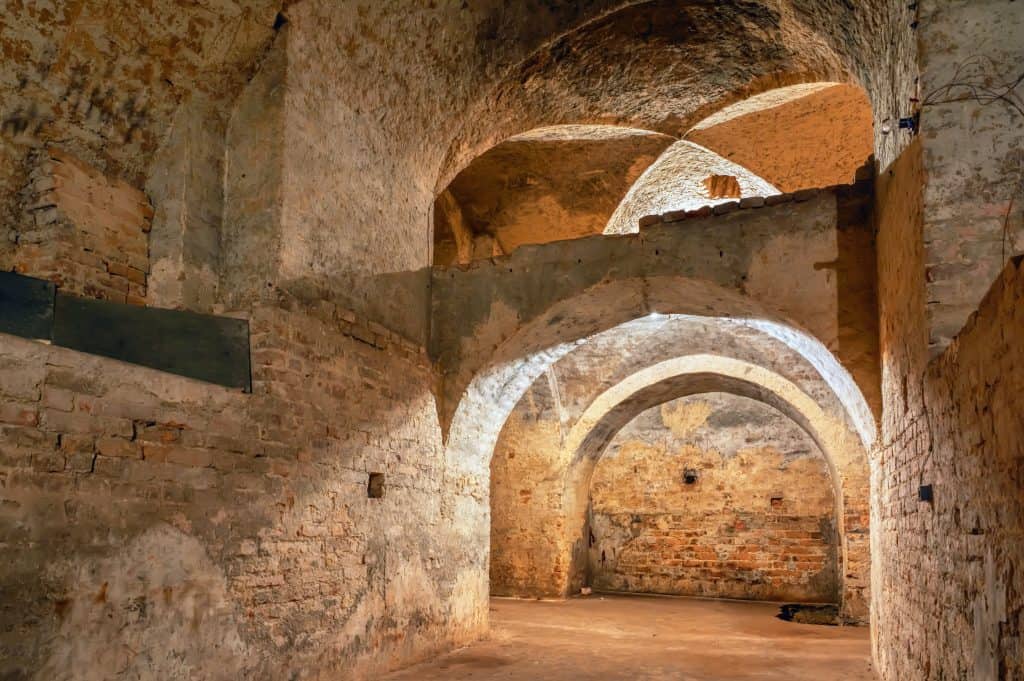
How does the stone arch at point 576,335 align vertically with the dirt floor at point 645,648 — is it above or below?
above

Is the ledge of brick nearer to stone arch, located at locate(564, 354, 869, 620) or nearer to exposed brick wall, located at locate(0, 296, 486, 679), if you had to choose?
exposed brick wall, located at locate(0, 296, 486, 679)

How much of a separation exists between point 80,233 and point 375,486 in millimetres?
2402

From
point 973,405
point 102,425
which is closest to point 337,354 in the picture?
point 102,425

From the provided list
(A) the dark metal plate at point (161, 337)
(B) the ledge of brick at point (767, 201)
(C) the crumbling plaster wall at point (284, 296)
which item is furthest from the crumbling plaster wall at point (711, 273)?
(A) the dark metal plate at point (161, 337)

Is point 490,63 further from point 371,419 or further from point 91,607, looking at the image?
point 91,607

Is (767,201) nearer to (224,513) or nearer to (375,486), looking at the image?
(375,486)

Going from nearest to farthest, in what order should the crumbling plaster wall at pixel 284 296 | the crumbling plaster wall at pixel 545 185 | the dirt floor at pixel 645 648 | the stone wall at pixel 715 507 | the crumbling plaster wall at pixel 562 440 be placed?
the crumbling plaster wall at pixel 284 296 → the dirt floor at pixel 645 648 → the crumbling plaster wall at pixel 545 185 → the crumbling plaster wall at pixel 562 440 → the stone wall at pixel 715 507

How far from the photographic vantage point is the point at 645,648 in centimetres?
719

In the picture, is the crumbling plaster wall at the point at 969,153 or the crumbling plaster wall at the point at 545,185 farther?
the crumbling plaster wall at the point at 545,185

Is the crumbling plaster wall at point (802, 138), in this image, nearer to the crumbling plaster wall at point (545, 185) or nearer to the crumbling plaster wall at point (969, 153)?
the crumbling plaster wall at point (545, 185)

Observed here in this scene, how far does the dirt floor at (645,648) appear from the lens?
589cm

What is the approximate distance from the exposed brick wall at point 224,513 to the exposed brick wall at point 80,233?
0.89 metres

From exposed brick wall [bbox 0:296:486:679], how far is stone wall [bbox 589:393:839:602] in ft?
24.0

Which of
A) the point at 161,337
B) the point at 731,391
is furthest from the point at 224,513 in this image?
the point at 731,391
